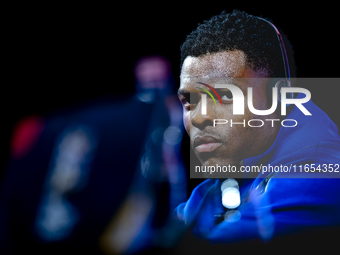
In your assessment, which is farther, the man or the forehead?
the forehead

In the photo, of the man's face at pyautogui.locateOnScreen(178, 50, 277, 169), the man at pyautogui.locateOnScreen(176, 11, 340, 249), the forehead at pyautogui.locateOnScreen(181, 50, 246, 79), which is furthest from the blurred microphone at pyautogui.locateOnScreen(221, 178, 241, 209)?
the forehead at pyautogui.locateOnScreen(181, 50, 246, 79)

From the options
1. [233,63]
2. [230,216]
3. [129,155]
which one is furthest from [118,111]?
[230,216]

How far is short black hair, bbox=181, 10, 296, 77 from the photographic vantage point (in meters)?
1.27

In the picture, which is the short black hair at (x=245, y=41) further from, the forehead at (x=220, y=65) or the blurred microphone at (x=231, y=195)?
the blurred microphone at (x=231, y=195)

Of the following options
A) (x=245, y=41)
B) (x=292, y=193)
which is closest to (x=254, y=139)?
(x=292, y=193)

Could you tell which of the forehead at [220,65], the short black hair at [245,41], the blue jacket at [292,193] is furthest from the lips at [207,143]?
the short black hair at [245,41]

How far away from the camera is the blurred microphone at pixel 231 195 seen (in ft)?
4.07

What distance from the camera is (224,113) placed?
4.07ft

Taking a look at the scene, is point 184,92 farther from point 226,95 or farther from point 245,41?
point 245,41

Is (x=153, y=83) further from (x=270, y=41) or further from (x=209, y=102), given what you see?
(x=270, y=41)

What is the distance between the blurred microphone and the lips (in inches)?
8.5

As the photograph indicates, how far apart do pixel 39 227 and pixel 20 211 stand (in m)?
0.18

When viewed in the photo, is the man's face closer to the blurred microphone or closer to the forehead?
the forehead

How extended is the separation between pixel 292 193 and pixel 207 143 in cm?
43
